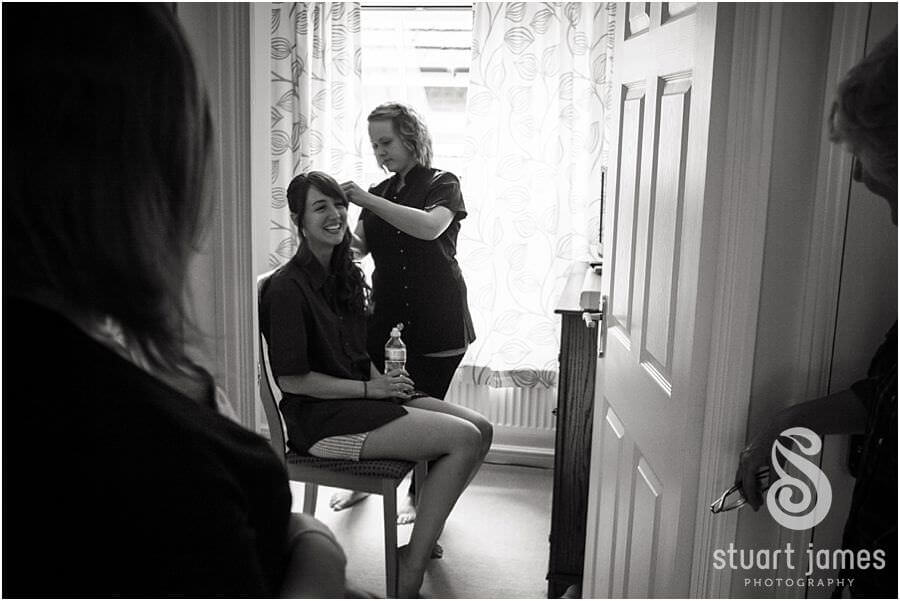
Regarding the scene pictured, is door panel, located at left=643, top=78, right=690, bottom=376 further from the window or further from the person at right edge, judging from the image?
the window

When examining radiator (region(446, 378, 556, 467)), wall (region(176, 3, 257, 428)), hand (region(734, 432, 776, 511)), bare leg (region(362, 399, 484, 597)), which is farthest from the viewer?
radiator (region(446, 378, 556, 467))

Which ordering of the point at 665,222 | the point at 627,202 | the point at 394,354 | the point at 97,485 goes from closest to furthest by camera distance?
the point at 97,485 < the point at 665,222 < the point at 627,202 < the point at 394,354

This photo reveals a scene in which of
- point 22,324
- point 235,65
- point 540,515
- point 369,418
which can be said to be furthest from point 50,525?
point 540,515

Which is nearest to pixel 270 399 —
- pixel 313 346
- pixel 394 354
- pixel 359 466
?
pixel 313 346

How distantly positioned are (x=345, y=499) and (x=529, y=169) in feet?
4.91

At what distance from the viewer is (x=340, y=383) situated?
65.5 inches

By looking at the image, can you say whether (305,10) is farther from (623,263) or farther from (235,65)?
(235,65)

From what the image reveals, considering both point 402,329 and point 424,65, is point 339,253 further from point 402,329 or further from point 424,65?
point 424,65

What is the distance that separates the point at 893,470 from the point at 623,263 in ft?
2.14

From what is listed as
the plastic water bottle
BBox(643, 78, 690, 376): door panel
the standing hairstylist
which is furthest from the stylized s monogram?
the standing hairstylist

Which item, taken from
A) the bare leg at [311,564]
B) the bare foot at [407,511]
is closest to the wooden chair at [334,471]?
the bare foot at [407,511]

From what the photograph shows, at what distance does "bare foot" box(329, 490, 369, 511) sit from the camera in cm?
129

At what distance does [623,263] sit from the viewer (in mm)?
1401

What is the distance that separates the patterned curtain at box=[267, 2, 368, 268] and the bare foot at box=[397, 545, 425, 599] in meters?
1.07
